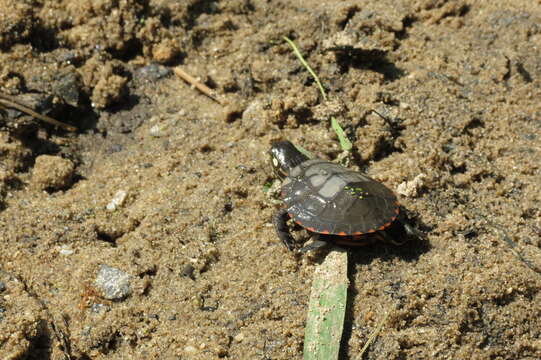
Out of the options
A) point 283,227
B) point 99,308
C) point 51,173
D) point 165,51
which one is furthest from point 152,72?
point 99,308

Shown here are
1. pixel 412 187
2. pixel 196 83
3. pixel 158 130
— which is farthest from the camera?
pixel 196 83

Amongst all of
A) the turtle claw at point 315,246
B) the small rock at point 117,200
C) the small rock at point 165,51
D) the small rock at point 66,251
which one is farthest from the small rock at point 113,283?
the small rock at point 165,51

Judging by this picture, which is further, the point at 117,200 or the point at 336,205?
the point at 117,200

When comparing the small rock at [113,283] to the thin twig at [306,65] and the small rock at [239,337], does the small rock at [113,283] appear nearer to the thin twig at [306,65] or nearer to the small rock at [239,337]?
the small rock at [239,337]

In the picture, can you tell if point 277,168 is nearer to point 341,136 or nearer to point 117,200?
point 341,136

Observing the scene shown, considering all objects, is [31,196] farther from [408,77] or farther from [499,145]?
[499,145]

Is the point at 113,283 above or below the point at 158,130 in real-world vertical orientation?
below
